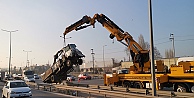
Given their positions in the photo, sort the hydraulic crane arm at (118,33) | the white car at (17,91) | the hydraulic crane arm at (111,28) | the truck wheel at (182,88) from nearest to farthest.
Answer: the white car at (17,91)
the truck wheel at (182,88)
the hydraulic crane arm at (118,33)
the hydraulic crane arm at (111,28)

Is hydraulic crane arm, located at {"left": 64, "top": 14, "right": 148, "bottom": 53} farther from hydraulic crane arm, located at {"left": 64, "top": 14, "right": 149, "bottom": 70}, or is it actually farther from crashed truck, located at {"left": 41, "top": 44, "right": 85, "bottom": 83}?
crashed truck, located at {"left": 41, "top": 44, "right": 85, "bottom": 83}

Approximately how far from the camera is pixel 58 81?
2489 centimetres

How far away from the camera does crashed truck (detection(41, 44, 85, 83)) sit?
72.6ft

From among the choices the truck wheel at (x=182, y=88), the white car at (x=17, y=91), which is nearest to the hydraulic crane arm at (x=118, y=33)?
the truck wheel at (x=182, y=88)

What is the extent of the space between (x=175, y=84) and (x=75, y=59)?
8.81 meters

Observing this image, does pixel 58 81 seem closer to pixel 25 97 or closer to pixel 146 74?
pixel 25 97

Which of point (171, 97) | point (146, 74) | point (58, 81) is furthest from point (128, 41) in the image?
point (171, 97)

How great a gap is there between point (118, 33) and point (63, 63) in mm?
5885

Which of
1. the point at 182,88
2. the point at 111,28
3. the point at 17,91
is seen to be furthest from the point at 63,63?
the point at 182,88

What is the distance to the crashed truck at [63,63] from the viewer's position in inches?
872

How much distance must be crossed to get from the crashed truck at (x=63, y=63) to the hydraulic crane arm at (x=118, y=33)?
299 centimetres

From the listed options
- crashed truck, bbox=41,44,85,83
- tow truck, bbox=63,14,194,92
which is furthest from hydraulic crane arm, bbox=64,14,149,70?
crashed truck, bbox=41,44,85,83

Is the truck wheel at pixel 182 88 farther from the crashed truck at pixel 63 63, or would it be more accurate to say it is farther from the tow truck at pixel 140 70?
the crashed truck at pixel 63 63

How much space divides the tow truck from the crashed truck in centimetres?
312
